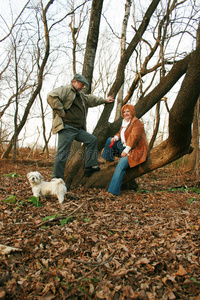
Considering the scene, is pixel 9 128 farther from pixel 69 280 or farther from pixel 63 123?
pixel 69 280

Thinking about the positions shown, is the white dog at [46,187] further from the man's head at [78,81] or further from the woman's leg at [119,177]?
the man's head at [78,81]

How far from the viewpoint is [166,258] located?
8.19ft

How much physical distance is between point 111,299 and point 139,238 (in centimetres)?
107

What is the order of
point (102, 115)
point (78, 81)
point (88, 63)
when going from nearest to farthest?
point (78, 81) → point (102, 115) → point (88, 63)

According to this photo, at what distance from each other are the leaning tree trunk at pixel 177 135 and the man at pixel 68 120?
484 mm

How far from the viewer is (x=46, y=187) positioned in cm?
413

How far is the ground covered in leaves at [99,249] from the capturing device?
2.06m

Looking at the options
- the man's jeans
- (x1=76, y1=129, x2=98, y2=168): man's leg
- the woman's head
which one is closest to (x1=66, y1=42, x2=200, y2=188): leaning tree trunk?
(x1=76, y1=129, x2=98, y2=168): man's leg

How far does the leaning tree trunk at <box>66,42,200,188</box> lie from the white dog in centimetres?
93

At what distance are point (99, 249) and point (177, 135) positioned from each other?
9.15 feet

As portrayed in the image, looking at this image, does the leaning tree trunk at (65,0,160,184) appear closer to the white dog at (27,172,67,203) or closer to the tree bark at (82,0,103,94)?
the tree bark at (82,0,103,94)

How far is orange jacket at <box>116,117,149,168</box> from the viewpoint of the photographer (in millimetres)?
4527

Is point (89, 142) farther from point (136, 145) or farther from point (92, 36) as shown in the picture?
point (92, 36)

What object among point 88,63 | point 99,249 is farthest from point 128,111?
point 99,249
